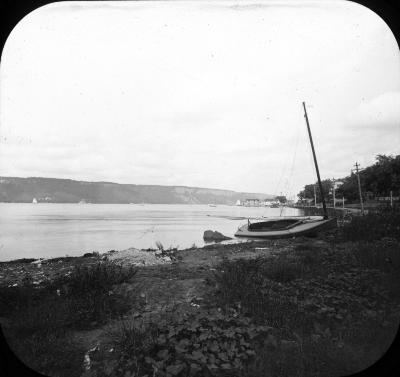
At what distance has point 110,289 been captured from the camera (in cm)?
500

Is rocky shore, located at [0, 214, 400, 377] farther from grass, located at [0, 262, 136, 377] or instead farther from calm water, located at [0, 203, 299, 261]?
calm water, located at [0, 203, 299, 261]

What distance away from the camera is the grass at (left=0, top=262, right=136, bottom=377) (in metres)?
3.11

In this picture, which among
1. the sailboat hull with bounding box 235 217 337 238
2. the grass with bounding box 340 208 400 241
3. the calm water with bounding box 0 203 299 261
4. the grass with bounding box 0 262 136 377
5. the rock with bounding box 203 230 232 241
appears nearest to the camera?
the grass with bounding box 0 262 136 377

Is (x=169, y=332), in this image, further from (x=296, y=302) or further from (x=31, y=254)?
(x=31, y=254)

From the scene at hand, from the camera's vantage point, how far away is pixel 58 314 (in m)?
3.95

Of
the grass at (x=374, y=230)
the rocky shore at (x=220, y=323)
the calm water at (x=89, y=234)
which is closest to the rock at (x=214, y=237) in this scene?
the calm water at (x=89, y=234)

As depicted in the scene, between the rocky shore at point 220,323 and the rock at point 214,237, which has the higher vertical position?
the rocky shore at point 220,323

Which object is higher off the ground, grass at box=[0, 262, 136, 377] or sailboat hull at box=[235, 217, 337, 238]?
grass at box=[0, 262, 136, 377]

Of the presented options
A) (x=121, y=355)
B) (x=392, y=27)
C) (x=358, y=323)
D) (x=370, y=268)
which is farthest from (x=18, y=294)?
(x=370, y=268)

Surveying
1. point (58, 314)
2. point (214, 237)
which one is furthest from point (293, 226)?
point (58, 314)

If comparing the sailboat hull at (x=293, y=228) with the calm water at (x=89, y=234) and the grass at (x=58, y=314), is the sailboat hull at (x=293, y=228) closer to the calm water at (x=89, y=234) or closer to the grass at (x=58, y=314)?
the calm water at (x=89, y=234)

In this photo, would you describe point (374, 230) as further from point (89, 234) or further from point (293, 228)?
point (89, 234)

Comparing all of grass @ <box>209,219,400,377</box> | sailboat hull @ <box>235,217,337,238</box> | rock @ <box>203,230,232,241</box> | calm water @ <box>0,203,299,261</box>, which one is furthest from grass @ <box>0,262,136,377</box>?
rock @ <box>203,230,232,241</box>

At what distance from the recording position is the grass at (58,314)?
3.11 meters
